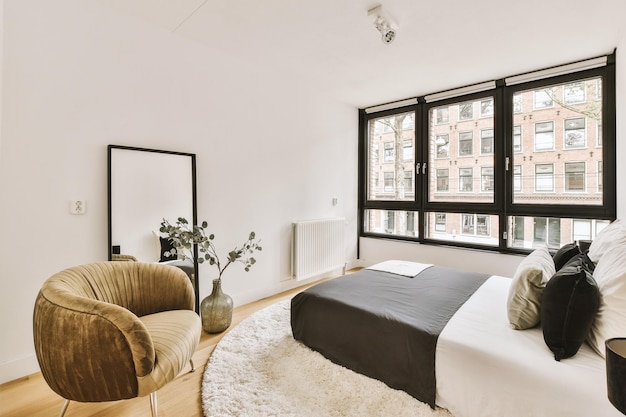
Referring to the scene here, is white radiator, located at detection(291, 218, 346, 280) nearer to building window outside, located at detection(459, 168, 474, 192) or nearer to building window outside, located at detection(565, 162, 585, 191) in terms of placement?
building window outside, located at detection(459, 168, 474, 192)

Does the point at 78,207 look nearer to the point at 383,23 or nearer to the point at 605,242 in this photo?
the point at 383,23

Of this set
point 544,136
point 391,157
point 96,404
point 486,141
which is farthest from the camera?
point 391,157

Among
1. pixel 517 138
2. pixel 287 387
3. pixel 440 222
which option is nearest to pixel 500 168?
pixel 517 138

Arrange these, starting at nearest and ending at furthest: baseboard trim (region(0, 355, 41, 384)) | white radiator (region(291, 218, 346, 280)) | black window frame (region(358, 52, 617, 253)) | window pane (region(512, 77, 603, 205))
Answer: baseboard trim (region(0, 355, 41, 384)) < black window frame (region(358, 52, 617, 253)) < window pane (region(512, 77, 603, 205)) < white radiator (region(291, 218, 346, 280))

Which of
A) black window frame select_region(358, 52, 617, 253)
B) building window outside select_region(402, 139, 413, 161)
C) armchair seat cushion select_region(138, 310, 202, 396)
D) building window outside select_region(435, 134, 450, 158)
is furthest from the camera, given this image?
building window outside select_region(402, 139, 413, 161)

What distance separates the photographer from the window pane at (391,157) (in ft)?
14.2

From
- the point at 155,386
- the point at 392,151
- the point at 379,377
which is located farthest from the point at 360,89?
Result: the point at 155,386

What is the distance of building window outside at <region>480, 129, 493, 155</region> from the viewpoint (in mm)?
3617

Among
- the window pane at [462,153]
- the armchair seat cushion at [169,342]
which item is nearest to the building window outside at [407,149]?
the window pane at [462,153]

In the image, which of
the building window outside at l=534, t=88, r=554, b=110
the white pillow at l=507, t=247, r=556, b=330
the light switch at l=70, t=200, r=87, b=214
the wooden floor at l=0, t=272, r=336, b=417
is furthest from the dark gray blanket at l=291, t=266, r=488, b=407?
the building window outside at l=534, t=88, r=554, b=110

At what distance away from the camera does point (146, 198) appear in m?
2.41

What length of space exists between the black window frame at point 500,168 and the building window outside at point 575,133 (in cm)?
15

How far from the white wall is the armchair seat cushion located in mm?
920

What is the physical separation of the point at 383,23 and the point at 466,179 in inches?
92.5
